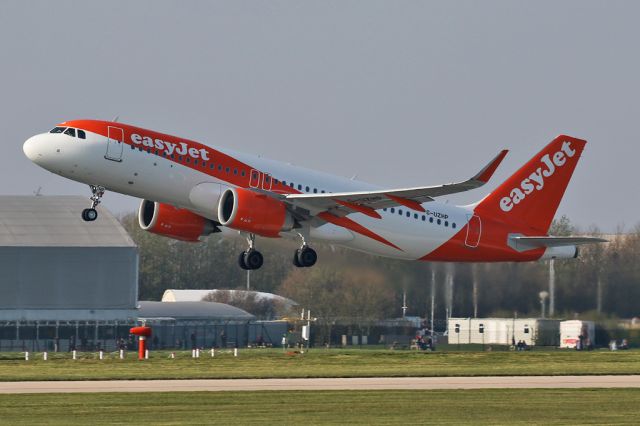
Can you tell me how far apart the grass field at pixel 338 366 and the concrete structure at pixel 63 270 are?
31251 mm

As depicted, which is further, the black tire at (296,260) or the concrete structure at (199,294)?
the concrete structure at (199,294)

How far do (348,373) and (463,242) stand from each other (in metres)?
10.7

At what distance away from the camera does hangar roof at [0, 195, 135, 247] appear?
313 ft

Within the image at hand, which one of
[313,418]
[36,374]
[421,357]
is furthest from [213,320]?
[313,418]

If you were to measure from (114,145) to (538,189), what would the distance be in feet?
70.4

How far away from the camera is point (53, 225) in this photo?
97000 millimetres

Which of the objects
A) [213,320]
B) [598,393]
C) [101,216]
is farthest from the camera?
[101,216]

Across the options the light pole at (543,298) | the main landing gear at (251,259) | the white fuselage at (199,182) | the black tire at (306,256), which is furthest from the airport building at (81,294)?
the black tire at (306,256)

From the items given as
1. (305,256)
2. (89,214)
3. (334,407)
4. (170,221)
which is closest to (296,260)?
(305,256)

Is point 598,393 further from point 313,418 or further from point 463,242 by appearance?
point 463,242

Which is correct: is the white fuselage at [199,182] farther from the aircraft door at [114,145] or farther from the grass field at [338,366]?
the grass field at [338,366]

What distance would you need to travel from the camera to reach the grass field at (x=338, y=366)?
167 ft

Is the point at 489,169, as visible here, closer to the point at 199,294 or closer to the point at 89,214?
the point at 89,214

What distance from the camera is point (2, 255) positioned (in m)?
94.2
